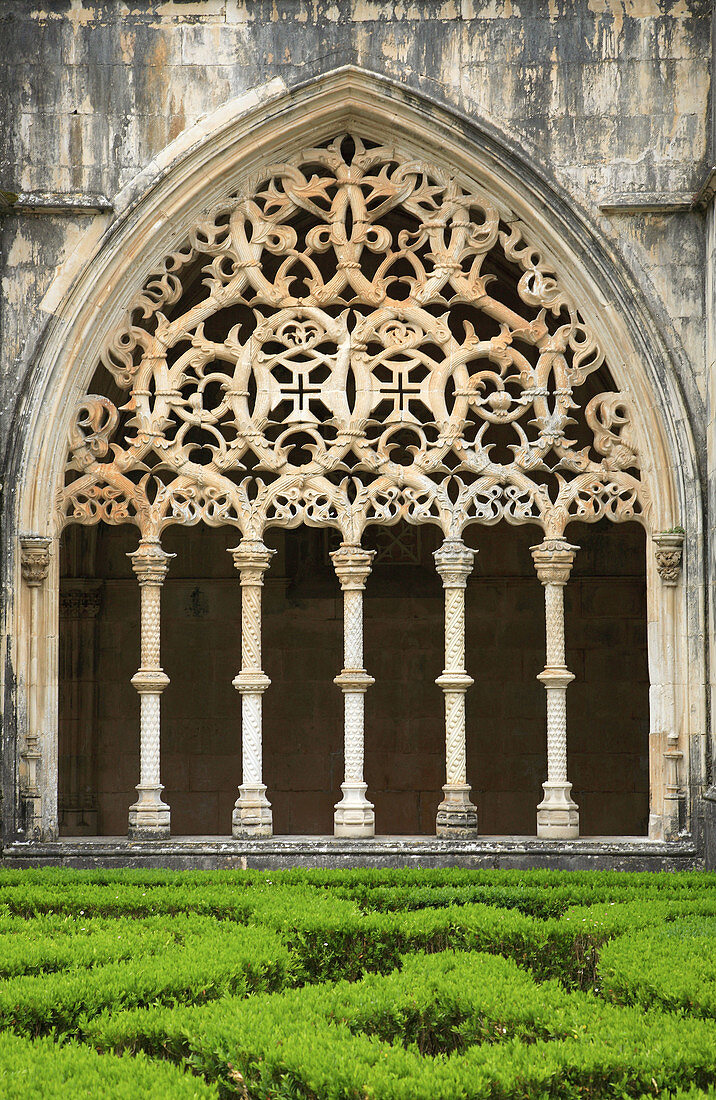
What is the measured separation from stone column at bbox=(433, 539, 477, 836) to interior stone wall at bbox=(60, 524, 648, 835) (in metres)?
3.01

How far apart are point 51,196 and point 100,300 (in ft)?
2.12

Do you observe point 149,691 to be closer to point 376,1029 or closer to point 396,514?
point 396,514

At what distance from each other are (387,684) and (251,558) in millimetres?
3293

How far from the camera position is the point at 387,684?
10398mm

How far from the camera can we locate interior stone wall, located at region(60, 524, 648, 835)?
33.7 feet

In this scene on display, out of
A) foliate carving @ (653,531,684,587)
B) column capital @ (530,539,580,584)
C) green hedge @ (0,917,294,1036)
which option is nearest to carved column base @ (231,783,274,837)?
column capital @ (530,539,580,584)

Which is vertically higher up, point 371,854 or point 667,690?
point 667,690

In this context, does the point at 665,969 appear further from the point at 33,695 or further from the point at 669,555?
the point at 33,695

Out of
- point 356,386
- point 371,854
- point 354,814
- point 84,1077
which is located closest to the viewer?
point 84,1077

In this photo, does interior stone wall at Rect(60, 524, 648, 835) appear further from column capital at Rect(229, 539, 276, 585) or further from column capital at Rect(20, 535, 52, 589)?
column capital at Rect(20, 535, 52, 589)

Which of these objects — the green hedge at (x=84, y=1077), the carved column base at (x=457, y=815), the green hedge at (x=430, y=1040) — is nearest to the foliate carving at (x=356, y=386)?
the carved column base at (x=457, y=815)

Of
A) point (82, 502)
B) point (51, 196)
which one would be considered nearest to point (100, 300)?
point (51, 196)

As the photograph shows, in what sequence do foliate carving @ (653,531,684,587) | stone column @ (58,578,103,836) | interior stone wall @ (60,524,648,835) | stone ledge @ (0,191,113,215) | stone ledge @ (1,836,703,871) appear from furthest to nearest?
interior stone wall @ (60,524,648,835) → stone column @ (58,578,103,836) → stone ledge @ (0,191,113,215) → foliate carving @ (653,531,684,587) → stone ledge @ (1,836,703,871)

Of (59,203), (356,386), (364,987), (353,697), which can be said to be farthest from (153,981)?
(59,203)
